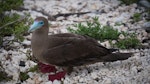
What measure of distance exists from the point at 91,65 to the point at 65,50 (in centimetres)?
62

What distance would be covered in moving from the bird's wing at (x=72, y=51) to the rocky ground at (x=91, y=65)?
8.8 inches

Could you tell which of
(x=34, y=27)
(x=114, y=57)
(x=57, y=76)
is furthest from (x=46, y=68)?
(x=114, y=57)

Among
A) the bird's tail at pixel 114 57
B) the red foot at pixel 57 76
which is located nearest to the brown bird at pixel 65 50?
the bird's tail at pixel 114 57

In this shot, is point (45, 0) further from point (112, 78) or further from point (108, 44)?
point (112, 78)

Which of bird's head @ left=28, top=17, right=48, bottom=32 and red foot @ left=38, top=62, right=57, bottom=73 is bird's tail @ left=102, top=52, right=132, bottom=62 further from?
bird's head @ left=28, top=17, right=48, bottom=32

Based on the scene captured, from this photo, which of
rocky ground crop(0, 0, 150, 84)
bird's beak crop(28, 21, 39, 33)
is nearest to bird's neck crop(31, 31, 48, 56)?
bird's beak crop(28, 21, 39, 33)

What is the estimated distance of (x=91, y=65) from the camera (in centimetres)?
570

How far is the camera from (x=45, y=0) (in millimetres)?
8867

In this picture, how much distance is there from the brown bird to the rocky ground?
191mm

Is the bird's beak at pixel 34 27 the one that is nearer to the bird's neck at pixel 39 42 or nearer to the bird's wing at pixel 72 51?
the bird's neck at pixel 39 42

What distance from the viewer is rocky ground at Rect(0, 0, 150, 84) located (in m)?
5.23

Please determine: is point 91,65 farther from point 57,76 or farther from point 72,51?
point 57,76

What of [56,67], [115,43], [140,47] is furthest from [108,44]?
[56,67]

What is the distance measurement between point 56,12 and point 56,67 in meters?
2.72
